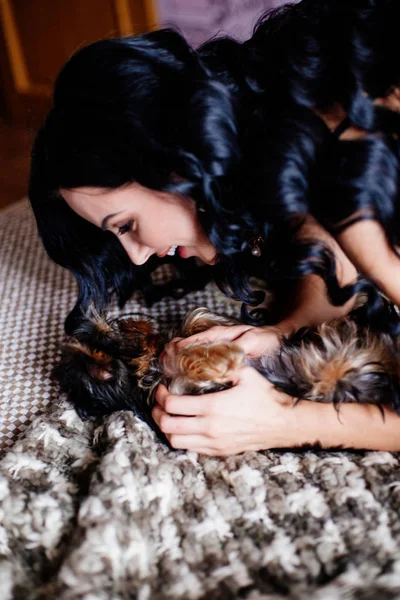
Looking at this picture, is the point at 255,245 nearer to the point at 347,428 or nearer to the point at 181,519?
the point at 347,428

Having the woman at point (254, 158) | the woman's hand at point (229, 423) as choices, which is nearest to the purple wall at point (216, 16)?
the woman at point (254, 158)

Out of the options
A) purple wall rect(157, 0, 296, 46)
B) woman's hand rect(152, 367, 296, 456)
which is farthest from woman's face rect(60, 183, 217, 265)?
purple wall rect(157, 0, 296, 46)

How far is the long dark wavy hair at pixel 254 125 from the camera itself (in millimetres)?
935

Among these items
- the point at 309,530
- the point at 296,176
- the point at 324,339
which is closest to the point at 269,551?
the point at 309,530

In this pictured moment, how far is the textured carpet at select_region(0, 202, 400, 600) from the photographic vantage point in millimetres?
765

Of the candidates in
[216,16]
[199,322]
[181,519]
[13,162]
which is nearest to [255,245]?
[199,322]

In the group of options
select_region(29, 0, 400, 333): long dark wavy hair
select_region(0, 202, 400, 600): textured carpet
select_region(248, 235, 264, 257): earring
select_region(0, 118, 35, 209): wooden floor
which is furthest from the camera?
select_region(0, 118, 35, 209): wooden floor

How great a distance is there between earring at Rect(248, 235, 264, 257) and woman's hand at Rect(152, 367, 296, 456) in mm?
301

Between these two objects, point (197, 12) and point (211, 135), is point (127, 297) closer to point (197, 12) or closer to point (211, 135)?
point (211, 135)

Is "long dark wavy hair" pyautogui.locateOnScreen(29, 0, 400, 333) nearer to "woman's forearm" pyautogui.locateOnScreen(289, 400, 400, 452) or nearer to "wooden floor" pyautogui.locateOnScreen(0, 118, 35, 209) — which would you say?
"woman's forearm" pyautogui.locateOnScreen(289, 400, 400, 452)

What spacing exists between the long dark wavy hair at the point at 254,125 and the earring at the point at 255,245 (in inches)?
4.4

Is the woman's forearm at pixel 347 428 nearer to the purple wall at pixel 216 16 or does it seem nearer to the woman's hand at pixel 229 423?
the woman's hand at pixel 229 423

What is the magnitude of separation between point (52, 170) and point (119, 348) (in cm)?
36

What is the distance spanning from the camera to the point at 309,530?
2.79ft
